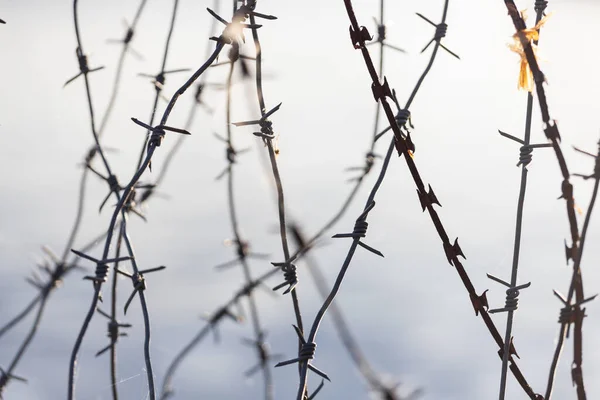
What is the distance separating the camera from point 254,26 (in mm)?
1139

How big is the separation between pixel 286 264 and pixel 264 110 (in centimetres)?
20

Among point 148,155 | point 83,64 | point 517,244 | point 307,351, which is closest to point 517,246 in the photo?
point 517,244

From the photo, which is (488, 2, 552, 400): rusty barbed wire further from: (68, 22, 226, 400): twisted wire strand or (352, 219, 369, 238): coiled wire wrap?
(68, 22, 226, 400): twisted wire strand

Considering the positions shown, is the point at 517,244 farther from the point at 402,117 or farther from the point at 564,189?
the point at 402,117

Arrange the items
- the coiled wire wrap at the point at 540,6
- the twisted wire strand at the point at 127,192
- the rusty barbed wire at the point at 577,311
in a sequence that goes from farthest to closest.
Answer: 1. the coiled wire wrap at the point at 540,6
2. the rusty barbed wire at the point at 577,311
3. the twisted wire strand at the point at 127,192

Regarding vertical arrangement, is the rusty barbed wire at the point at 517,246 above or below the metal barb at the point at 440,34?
below

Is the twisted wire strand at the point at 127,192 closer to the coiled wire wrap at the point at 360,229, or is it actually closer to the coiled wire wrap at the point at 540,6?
the coiled wire wrap at the point at 360,229

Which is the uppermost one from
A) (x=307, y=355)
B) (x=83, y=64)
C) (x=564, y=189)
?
(x=83, y=64)

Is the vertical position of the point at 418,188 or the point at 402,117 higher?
the point at 402,117

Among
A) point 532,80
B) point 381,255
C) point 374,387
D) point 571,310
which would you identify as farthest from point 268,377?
point 532,80

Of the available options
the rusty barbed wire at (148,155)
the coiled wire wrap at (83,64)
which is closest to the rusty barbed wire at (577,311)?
the rusty barbed wire at (148,155)

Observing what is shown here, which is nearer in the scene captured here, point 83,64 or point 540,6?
point 540,6

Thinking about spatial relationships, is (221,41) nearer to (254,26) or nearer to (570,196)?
(254,26)

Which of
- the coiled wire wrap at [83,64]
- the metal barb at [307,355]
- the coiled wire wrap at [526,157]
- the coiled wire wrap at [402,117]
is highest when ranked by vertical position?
the coiled wire wrap at [83,64]
